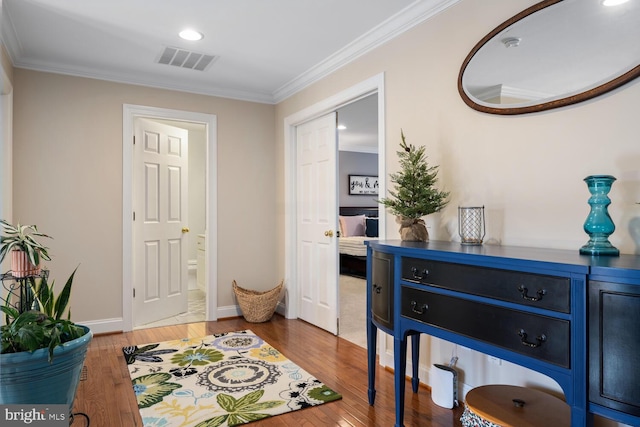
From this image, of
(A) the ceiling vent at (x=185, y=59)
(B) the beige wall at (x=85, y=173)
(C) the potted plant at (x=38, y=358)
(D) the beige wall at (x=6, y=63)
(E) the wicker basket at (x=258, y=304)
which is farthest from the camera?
(E) the wicker basket at (x=258, y=304)

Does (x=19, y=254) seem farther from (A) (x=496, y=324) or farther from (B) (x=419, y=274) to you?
(A) (x=496, y=324)

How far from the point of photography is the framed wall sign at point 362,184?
8484 millimetres

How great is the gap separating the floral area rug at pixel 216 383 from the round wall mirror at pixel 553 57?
190 centimetres

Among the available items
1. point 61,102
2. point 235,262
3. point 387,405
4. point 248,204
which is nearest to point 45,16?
point 61,102

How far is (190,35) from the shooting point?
2971mm

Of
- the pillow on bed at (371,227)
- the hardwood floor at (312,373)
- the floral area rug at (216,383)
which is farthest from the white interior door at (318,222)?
the pillow on bed at (371,227)

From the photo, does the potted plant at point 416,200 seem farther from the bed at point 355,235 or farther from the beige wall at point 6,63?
the bed at point 355,235

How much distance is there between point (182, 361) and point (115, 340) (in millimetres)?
943

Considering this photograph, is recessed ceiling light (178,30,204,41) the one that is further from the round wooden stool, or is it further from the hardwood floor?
the round wooden stool

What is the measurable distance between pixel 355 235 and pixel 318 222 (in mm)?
3911

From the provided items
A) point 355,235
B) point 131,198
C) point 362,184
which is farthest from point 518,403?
point 362,184

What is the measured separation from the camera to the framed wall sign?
848 centimetres

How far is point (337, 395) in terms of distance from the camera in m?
2.38

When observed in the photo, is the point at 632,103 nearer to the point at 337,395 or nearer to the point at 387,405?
the point at 387,405
